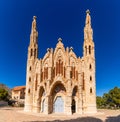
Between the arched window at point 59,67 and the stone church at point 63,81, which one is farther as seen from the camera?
the arched window at point 59,67

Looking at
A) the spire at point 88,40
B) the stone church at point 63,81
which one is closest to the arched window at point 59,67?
the stone church at point 63,81

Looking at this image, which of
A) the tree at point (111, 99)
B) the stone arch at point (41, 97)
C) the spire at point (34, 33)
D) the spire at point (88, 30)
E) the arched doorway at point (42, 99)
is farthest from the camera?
the tree at point (111, 99)

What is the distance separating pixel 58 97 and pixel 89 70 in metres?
8.99

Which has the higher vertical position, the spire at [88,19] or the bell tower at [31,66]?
the spire at [88,19]

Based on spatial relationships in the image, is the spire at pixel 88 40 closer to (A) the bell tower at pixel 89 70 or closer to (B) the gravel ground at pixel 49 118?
(A) the bell tower at pixel 89 70

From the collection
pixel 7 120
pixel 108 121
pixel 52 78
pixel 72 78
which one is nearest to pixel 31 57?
pixel 52 78

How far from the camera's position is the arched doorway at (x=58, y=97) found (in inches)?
1639

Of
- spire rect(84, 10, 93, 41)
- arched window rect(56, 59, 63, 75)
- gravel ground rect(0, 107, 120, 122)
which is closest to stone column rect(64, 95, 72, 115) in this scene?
gravel ground rect(0, 107, 120, 122)

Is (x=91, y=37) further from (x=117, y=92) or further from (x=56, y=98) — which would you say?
(x=117, y=92)

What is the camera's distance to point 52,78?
42.9 m

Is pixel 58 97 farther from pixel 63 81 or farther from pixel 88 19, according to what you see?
pixel 88 19

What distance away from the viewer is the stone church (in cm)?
4144

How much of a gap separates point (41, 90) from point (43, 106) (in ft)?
11.7

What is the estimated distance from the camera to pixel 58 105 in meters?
41.8
